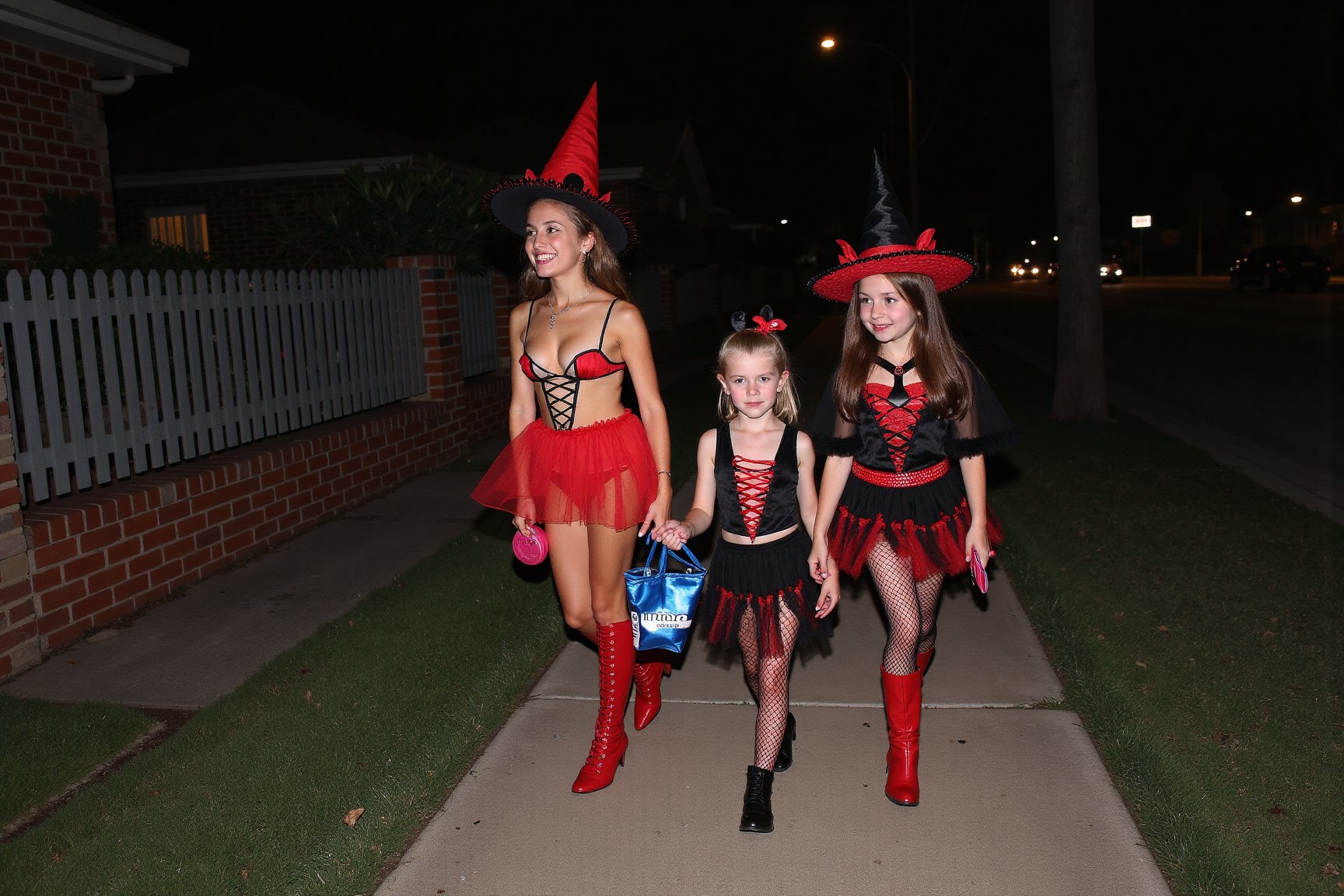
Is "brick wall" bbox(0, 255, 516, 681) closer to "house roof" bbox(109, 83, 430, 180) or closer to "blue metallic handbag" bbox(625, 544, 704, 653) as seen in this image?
"blue metallic handbag" bbox(625, 544, 704, 653)

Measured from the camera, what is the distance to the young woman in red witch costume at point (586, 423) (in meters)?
3.70

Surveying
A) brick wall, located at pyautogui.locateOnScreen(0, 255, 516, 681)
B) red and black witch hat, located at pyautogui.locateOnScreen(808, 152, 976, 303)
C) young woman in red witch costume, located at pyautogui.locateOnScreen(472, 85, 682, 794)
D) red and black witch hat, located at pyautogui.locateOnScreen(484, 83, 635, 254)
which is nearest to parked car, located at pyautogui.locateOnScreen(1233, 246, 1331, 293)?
brick wall, located at pyautogui.locateOnScreen(0, 255, 516, 681)

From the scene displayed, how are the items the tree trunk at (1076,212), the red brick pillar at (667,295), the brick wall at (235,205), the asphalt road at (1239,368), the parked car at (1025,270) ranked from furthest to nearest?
the parked car at (1025,270) < the red brick pillar at (667,295) < the brick wall at (235,205) < the tree trunk at (1076,212) < the asphalt road at (1239,368)

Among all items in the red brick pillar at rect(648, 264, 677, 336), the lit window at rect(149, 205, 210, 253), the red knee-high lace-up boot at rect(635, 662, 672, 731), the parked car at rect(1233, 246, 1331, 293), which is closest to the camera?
the red knee-high lace-up boot at rect(635, 662, 672, 731)

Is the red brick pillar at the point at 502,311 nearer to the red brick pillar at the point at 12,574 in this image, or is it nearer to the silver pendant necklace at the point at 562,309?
the red brick pillar at the point at 12,574

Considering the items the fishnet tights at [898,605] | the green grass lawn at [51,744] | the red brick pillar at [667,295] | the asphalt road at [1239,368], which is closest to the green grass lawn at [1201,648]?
the fishnet tights at [898,605]

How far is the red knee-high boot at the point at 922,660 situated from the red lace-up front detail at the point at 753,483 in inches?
30.7

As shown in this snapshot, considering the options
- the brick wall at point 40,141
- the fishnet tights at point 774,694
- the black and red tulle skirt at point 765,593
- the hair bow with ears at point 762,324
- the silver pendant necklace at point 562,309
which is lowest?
the fishnet tights at point 774,694

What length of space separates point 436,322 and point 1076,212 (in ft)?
21.4

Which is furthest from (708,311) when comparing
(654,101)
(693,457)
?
(654,101)

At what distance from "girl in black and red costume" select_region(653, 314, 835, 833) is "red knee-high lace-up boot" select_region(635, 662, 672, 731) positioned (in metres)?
0.65

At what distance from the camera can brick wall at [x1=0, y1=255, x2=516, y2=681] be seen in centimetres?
498

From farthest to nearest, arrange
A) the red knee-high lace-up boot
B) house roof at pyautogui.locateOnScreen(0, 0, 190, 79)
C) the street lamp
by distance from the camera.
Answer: the street lamp
house roof at pyautogui.locateOnScreen(0, 0, 190, 79)
the red knee-high lace-up boot

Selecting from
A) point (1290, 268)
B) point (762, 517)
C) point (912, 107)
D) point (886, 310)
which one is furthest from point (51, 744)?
point (1290, 268)
